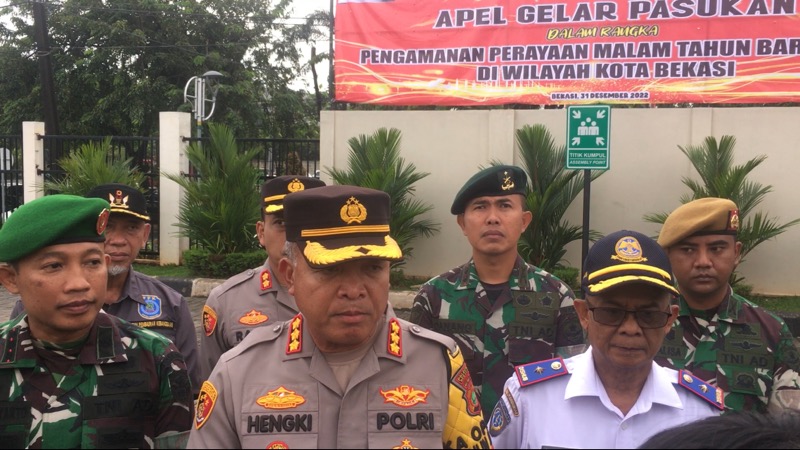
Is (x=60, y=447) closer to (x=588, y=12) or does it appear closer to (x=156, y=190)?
(x=588, y=12)

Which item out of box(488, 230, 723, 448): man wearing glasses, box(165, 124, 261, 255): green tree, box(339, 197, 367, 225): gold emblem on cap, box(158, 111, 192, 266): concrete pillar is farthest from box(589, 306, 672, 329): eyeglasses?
box(158, 111, 192, 266): concrete pillar

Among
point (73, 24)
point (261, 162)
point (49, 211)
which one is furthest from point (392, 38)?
point (73, 24)

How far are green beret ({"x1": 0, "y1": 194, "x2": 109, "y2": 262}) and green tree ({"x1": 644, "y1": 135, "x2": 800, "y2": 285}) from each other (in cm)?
754

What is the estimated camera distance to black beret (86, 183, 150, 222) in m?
3.55

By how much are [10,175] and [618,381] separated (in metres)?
13.2

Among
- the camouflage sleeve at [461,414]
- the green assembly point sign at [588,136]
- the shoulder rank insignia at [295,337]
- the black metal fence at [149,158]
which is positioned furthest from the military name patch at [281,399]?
the black metal fence at [149,158]

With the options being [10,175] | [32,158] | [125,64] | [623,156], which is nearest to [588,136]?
[623,156]

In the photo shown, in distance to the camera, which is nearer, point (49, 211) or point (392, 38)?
point (49, 211)

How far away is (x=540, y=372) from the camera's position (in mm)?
2164

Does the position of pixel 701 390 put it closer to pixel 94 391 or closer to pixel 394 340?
pixel 394 340

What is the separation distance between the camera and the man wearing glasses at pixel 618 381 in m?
2.03

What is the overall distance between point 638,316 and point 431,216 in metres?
8.32

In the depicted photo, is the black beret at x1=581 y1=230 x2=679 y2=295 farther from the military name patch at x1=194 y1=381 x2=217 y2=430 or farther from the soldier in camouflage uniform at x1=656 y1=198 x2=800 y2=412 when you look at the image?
the military name patch at x1=194 y1=381 x2=217 y2=430

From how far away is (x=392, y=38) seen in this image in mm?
10312
